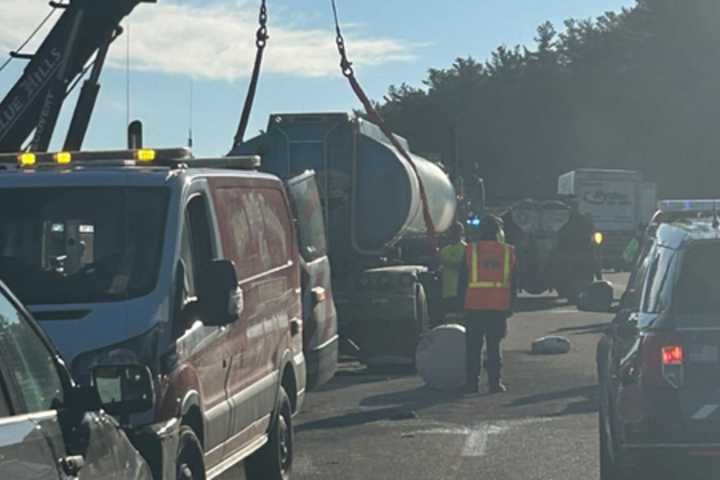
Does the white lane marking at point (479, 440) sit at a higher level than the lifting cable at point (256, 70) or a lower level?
lower

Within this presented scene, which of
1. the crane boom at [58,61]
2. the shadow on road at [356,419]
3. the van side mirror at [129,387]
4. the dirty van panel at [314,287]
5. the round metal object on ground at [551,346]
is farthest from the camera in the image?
the round metal object on ground at [551,346]

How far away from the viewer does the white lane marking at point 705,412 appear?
8422 mm

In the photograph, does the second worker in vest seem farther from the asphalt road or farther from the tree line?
the tree line

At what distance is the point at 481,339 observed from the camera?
58.2 ft

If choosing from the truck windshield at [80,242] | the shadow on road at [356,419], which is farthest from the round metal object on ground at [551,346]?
the truck windshield at [80,242]

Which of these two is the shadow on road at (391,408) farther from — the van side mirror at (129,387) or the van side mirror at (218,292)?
the van side mirror at (129,387)

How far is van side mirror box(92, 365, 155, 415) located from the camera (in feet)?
18.1

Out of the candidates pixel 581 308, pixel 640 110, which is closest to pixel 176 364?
pixel 581 308

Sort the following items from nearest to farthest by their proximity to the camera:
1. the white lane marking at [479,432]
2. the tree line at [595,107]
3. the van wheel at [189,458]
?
1. the van wheel at [189,458]
2. the white lane marking at [479,432]
3. the tree line at [595,107]

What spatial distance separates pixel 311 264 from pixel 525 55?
9585cm

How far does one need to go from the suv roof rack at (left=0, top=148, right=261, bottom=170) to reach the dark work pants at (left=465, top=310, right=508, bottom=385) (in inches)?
277

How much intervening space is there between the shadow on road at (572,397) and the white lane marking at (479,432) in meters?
0.69

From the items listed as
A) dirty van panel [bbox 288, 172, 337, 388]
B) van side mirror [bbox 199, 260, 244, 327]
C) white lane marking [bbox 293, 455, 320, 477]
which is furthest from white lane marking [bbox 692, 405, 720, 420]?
dirty van panel [bbox 288, 172, 337, 388]

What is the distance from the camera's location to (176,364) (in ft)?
28.1
